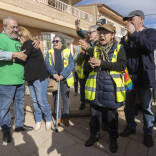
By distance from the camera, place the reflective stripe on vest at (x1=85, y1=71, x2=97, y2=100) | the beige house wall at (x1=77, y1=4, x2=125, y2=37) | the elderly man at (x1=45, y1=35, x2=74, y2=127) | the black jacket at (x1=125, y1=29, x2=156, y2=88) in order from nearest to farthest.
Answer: the black jacket at (x1=125, y1=29, x2=156, y2=88), the reflective stripe on vest at (x1=85, y1=71, x2=97, y2=100), the elderly man at (x1=45, y1=35, x2=74, y2=127), the beige house wall at (x1=77, y1=4, x2=125, y2=37)

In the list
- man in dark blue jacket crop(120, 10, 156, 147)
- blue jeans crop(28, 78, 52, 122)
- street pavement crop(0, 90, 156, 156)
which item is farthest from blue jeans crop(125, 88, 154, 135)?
blue jeans crop(28, 78, 52, 122)

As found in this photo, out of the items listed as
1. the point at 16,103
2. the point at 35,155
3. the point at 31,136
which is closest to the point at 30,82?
the point at 16,103

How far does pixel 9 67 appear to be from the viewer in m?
2.38

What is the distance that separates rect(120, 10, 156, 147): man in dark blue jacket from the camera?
75.4 inches

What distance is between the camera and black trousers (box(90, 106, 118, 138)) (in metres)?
2.14

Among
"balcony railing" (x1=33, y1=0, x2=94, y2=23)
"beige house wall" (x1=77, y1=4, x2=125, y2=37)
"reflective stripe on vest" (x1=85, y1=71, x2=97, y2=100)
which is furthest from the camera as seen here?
"beige house wall" (x1=77, y1=4, x2=125, y2=37)

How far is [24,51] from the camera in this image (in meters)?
2.38

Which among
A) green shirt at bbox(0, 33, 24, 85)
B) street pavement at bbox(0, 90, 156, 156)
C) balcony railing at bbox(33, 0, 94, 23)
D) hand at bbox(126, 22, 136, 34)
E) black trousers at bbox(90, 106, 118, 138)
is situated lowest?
street pavement at bbox(0, 90, 156, 156)

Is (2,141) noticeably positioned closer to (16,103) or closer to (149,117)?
(16,103)

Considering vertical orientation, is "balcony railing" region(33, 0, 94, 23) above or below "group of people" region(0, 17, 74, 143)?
above

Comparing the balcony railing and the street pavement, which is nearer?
the street pavement

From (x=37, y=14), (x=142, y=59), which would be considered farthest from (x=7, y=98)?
(x=37, y=14)

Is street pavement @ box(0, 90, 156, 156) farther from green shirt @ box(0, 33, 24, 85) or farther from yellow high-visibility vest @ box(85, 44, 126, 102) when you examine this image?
green shirt @ box(0, 33, 24, 85)

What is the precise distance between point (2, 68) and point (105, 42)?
1693 mm
